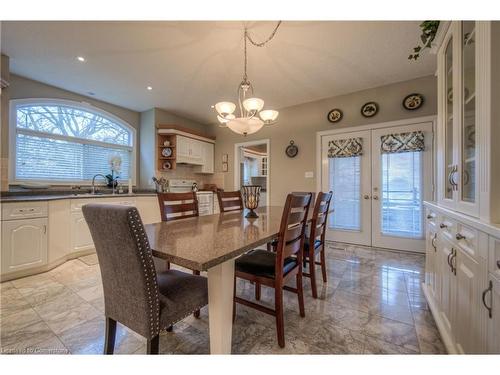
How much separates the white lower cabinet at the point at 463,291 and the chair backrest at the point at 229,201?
5.96 ft

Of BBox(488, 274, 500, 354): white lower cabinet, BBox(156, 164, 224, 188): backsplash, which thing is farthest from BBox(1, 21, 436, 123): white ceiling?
BBox(488, 274, 500, 354): white lower cabinet

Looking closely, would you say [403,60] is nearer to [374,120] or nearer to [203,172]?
[374,120]

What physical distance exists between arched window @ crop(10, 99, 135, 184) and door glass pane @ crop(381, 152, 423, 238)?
4702 mm

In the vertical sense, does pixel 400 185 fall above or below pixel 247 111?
below

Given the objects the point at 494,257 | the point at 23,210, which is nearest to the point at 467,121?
the point at 494,257

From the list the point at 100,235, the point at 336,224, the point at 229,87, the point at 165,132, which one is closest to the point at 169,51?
the point at 229,87

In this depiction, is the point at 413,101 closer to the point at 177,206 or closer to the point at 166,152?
the point at 177,206

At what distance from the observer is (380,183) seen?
135 inches

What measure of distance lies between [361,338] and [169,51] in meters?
3.25

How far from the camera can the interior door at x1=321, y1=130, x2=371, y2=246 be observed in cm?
356

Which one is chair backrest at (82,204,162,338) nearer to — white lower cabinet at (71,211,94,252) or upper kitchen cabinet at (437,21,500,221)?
upper kitchen cabinet at (437,21,500,221)

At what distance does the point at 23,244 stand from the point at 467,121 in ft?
13.0

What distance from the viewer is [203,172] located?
5.22 m
